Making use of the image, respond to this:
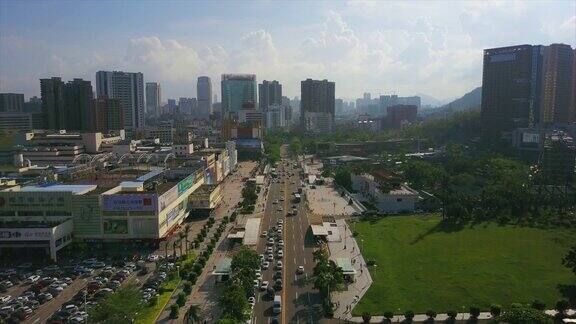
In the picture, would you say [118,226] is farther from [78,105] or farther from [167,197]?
[78,105]

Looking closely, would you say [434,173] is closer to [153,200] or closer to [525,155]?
[525,155]

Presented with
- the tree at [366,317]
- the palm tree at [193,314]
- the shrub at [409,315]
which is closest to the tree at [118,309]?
the palm tree at [193,314]

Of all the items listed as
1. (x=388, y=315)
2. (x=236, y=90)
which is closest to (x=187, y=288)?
(x=388, y=315)

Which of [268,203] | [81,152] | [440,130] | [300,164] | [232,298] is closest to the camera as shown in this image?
[232,298]

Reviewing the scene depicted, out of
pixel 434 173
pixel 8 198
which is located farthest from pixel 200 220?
pixel 434 173

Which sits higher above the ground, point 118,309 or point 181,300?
point 118,309
